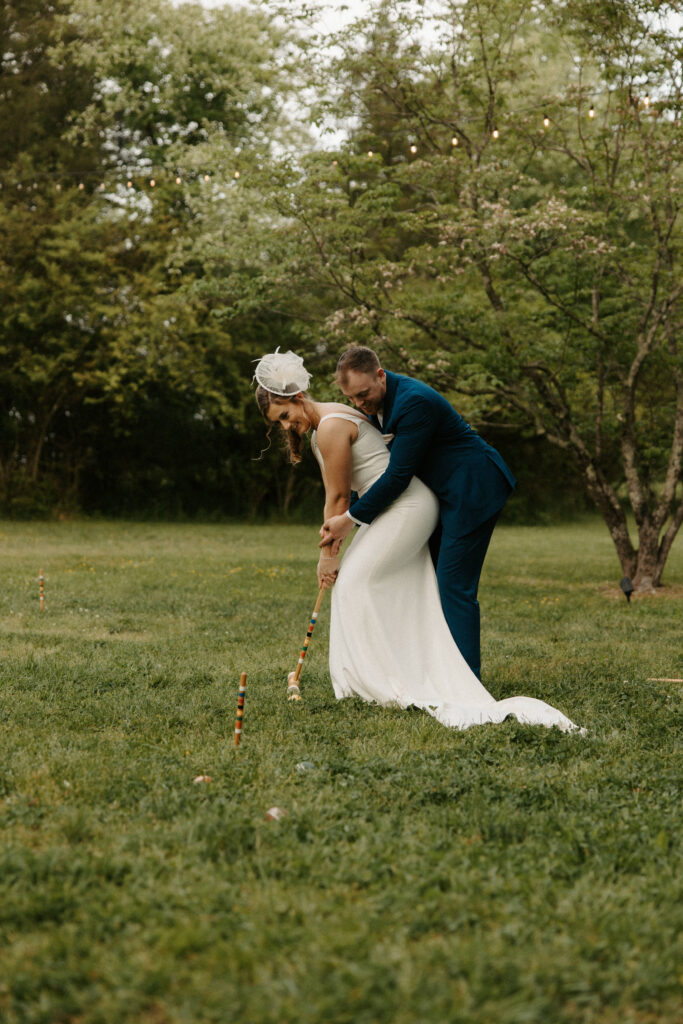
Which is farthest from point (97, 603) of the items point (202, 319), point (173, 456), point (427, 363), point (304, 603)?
point (173, 456)

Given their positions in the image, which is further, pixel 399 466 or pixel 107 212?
pixel 107 212

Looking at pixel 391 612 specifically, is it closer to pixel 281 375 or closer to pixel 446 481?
pixel 446 481

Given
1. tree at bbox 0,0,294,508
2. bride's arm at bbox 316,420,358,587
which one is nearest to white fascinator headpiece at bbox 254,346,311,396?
bride's arm at bbox 316,420,358,587

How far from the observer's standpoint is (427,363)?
11.3 m

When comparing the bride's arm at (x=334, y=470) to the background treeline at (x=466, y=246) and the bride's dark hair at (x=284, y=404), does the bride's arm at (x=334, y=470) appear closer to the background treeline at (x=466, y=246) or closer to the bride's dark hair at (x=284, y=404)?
the bride's dark hair at (x=284, y=404)

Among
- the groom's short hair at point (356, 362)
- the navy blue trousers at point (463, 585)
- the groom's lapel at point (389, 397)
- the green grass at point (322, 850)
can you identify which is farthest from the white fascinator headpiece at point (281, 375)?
the green grass at point (322, 850)

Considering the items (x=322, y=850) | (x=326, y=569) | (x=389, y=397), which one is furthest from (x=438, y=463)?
(x=322, y=850)

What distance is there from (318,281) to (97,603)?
4949 millimetres

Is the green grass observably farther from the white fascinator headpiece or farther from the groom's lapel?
the white fascinator headpiece

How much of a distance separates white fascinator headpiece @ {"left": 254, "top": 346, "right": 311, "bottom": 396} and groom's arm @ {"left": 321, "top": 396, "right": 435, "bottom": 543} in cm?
57

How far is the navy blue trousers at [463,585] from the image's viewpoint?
5262 millimetres

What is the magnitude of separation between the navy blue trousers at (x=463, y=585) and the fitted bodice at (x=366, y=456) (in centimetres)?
52

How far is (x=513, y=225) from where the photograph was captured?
9961 mm

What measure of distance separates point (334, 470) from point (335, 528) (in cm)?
32
